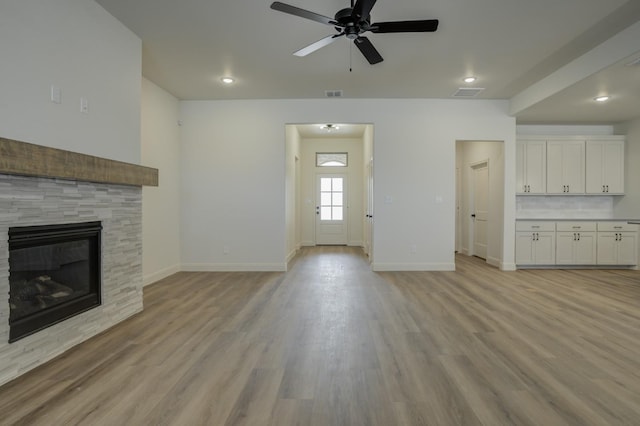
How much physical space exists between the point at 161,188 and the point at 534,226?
6091 mm

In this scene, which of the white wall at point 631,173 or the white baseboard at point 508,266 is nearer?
the white baseboard at point 508,266

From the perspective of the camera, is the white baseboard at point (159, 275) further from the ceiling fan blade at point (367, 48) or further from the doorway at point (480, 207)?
the doorway at point (480, 207)

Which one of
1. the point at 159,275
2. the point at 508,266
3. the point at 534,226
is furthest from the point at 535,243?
the point at 159,275

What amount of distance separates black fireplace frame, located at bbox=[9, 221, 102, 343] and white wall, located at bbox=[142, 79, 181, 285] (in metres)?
1.62

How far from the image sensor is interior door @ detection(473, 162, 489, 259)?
673 centimetres

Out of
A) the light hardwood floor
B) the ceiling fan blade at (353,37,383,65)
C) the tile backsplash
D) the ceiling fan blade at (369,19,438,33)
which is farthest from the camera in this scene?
the tile backsplash

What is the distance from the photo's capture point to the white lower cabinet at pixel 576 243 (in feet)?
18.9

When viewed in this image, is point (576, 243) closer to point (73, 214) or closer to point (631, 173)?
point (631, 173)

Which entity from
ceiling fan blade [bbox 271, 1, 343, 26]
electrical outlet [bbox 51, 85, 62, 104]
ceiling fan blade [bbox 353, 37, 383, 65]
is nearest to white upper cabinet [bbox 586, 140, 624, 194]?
ceiling fan blade [bbox 353, 37, 383, 65]

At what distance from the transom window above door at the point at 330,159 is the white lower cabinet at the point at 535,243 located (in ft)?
15.7

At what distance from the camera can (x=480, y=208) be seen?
23.2 feet

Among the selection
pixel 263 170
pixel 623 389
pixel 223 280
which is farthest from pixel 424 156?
pixel 623 389

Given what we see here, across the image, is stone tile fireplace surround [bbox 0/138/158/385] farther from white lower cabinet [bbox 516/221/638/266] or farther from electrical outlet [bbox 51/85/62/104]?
white lower cabinet [bbox 516/221/638/266]

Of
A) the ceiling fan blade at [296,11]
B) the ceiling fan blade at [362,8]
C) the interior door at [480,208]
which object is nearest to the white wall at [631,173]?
the interior door at [480,208]
